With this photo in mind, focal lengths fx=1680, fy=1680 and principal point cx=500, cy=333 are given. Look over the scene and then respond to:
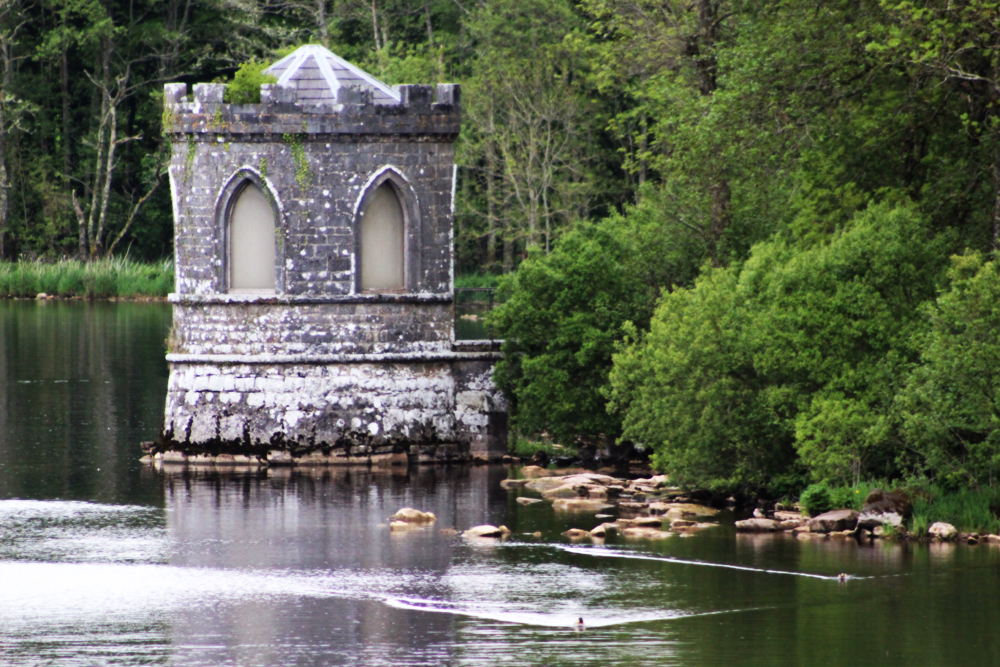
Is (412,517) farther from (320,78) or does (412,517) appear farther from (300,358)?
(320,78)

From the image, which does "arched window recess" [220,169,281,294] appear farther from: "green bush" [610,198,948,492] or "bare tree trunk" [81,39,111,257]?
"bare tree trunk" [81,39,111,257]

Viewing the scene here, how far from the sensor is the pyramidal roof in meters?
24.3

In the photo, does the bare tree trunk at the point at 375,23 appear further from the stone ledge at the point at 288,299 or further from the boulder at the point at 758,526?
the boulder at the point at 758,526

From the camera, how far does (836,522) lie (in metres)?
19.4

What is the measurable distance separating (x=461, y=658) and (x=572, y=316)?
11.7 metres

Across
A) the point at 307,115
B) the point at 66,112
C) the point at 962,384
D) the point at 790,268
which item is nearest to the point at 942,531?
the point at 962,384

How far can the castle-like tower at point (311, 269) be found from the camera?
2400cm

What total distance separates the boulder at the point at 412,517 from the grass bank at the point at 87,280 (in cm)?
4073

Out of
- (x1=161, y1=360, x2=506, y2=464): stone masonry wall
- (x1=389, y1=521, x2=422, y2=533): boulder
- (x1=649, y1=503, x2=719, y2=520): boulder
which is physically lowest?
(x1=389, y1=521, x2=422, y2=533): boulder

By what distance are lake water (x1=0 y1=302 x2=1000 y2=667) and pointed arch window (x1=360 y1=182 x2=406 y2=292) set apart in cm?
288

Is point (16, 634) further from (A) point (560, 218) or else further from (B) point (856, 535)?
(A) point (560, 218)

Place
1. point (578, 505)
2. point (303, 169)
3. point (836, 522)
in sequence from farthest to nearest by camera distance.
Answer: point (303, 169), point (578, 505), point (836, 522)

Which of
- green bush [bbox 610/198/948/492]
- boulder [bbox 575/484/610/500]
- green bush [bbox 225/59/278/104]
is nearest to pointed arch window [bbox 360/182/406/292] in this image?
green bush [bbox 225/59/278/104]

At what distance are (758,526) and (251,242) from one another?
884cm
